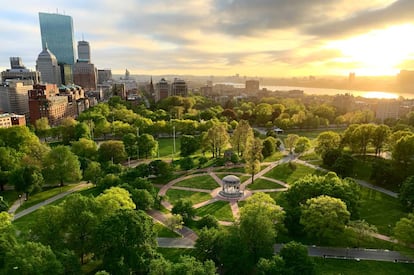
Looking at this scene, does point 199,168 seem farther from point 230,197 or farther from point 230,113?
point 230,113

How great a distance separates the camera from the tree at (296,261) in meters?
25.5

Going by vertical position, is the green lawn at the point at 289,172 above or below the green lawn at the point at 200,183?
above

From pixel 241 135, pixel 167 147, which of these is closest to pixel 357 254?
pixel 241 135

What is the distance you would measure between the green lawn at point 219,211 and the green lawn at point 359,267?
14.5m

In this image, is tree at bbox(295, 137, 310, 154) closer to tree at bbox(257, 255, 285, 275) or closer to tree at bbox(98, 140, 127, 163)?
tree at bbox(98, 140, 127, 163)

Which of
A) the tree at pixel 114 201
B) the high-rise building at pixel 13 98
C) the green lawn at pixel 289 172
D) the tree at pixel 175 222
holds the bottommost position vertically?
the green lawn at pixel 289 172

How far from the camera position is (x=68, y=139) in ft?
269

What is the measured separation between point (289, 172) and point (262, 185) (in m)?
9.84

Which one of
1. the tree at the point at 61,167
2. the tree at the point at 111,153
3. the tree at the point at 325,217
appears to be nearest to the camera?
the tree at the point at 325,217

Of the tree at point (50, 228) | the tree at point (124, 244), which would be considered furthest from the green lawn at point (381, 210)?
the tree at point (50, 228)

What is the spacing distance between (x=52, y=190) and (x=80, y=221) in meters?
28.6

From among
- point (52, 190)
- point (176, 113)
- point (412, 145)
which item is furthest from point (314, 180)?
point (176, 113)

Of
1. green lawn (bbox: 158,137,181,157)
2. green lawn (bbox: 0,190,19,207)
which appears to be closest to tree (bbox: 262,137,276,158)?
green lawn (bbox: 158,137,181,157)

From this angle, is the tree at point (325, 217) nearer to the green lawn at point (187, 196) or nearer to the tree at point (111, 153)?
the green lawn at point (187, 196)
